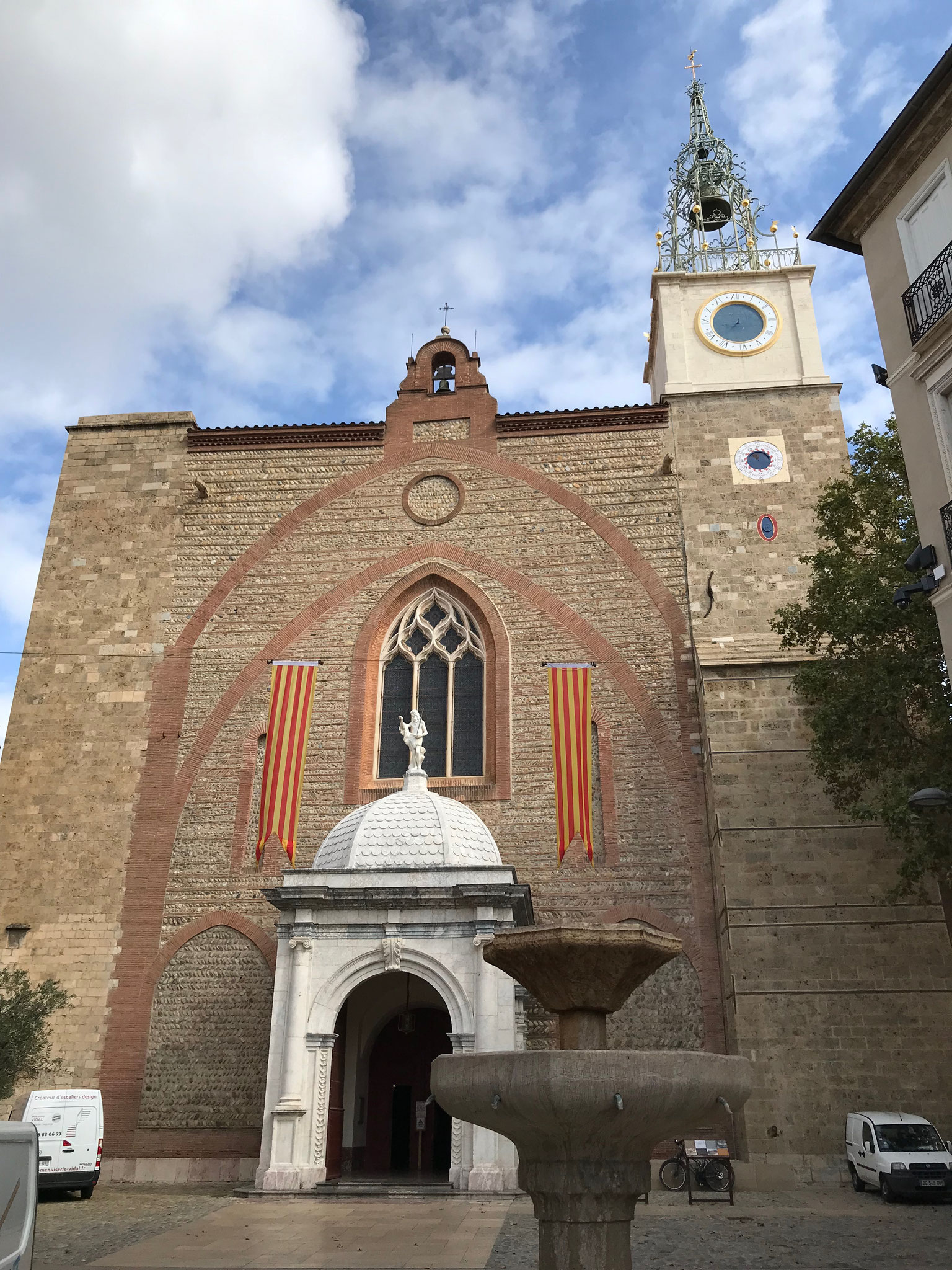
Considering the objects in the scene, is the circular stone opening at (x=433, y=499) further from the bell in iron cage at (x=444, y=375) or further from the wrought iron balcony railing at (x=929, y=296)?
the wrought iron balcony railing at (x=929, y=296)

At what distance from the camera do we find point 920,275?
12.1m

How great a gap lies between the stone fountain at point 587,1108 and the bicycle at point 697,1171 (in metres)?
7.89

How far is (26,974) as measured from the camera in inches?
711

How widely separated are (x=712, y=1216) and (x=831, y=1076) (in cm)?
343

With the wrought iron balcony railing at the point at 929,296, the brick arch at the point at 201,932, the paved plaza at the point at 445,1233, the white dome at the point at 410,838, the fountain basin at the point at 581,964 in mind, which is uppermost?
the wrought iron balcony railing at the point at 929,296

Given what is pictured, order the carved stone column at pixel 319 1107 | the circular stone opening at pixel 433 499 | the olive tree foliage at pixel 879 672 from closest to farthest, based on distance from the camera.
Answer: the olive tree foliage at pixel 879 672 < the carved stone column at pixel 319 1107 < the circular stone opening at pixel 433 499

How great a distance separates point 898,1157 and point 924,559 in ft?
25.5

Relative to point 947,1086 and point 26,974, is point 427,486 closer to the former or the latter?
point 26,974

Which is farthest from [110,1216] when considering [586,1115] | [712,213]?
[712,213]

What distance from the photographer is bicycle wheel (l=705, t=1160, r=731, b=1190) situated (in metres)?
14.8

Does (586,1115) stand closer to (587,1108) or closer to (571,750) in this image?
(587,1108)

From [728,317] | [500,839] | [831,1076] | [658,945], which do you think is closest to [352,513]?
[500,839]

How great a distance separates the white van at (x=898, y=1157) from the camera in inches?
524

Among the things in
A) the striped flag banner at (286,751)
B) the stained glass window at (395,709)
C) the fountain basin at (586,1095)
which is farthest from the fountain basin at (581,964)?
the stained glass window at (395,709)
